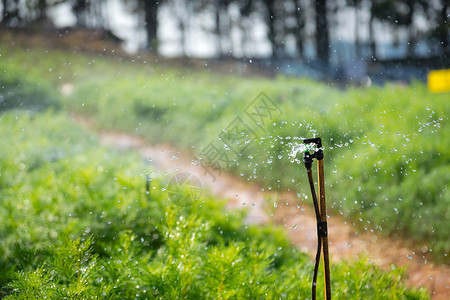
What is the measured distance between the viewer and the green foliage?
1.37 meters

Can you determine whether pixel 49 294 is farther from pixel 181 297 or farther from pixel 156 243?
pixel 156 243

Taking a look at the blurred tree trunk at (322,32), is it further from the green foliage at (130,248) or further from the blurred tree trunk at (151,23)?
the green foliage at (130,248)

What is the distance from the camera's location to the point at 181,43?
7.13 m

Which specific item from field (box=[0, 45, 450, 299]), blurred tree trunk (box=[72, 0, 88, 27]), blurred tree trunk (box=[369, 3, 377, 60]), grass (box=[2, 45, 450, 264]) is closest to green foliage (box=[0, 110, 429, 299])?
field (box=[0, 45, 450, 299])

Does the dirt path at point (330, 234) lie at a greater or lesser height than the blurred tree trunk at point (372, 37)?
lesser

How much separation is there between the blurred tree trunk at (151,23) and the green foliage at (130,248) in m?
3.70

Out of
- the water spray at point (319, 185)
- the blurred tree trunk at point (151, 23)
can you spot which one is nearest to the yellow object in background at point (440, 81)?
the water spray at point (319, 185)

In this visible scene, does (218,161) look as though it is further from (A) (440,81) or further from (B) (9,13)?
(B) (9,13)

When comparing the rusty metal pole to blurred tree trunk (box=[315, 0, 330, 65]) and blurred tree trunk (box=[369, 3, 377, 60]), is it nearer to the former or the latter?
blurred tree trunk (box=[369, 3, 377, 60])

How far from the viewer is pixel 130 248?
1.67m

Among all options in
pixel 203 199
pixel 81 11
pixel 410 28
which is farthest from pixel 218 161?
pixel 81 11

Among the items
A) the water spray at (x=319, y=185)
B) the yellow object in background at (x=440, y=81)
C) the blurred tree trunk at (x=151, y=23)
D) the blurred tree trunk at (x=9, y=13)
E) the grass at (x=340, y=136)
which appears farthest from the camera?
the blurred tree trunk at (x=151, y=23)

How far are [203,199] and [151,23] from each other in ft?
18.2

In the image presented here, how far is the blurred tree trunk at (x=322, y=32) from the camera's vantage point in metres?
6.20
